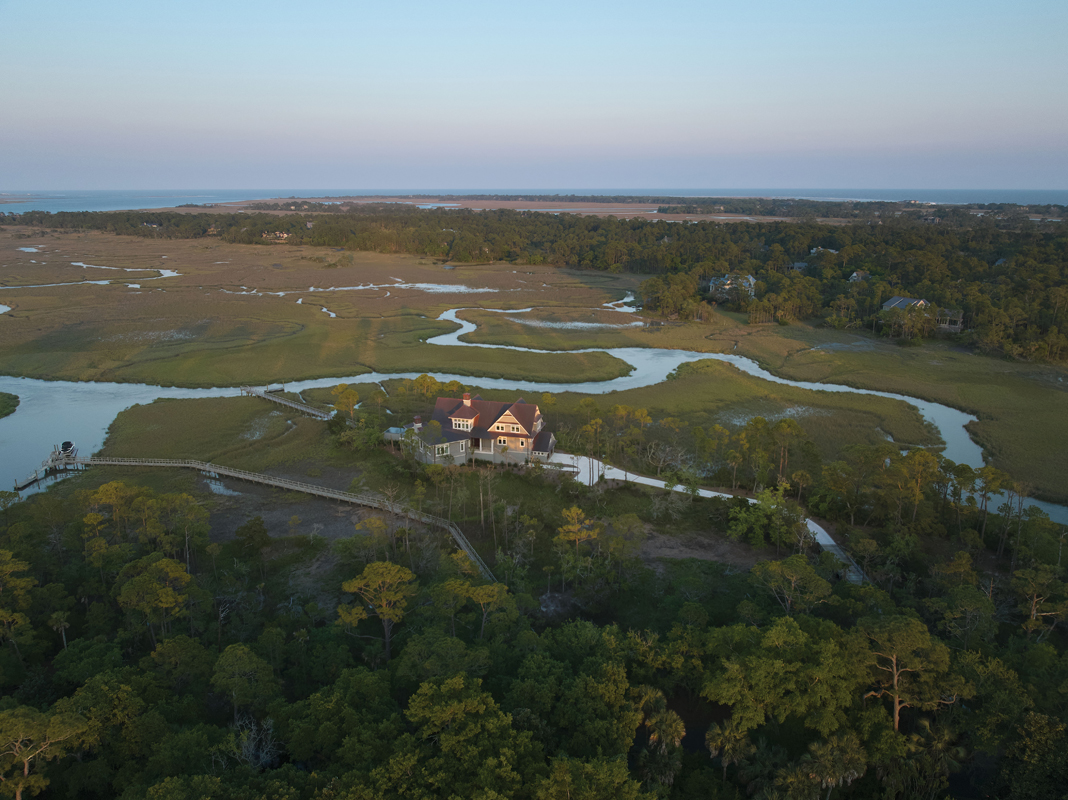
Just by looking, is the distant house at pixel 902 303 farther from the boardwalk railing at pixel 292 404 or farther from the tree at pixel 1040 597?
the boardwalk railing at pixel 292 404

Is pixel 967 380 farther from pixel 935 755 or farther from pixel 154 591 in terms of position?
pixel 154 591

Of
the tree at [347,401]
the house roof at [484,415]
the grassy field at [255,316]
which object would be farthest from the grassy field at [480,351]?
the house roof at [484,415]

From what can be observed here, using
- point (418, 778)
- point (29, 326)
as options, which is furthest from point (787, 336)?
point (29, 326)

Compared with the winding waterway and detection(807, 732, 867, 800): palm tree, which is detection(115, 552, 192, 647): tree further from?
the winding waterway

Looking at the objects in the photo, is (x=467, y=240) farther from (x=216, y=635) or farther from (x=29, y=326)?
(x=216, y=635)

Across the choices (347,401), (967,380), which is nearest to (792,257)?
(967,380)
